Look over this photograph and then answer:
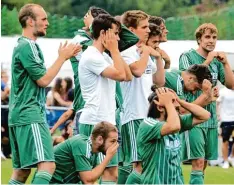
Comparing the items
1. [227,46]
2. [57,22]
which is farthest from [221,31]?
[227,46]

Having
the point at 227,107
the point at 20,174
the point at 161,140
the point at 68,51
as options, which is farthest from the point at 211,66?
the point at 227,107

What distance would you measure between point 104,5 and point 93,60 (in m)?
34.6

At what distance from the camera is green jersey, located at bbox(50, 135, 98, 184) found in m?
11.7

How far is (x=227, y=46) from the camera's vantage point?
2192 centimetres

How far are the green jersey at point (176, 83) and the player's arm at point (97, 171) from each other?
201 cm

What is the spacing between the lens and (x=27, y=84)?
11898mm

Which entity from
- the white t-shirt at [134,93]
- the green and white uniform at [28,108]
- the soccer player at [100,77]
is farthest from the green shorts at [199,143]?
the green and white uniform at [28,108]

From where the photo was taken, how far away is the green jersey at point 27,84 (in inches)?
466

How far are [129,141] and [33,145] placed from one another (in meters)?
1.63

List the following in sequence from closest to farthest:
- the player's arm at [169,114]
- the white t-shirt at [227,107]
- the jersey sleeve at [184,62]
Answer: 1. the player's arm at [169,114]
2. the jersey sleeve at [184,62]
3. the white t-shirt at [227,107]

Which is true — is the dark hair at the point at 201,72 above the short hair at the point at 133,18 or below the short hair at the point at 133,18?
below

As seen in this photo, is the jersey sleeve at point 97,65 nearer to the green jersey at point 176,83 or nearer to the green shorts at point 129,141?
the green shorts at point 129,141

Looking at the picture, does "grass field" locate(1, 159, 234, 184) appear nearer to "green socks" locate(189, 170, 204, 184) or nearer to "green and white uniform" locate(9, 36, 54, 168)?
"green socks" locate(189, 170, 204, 184)

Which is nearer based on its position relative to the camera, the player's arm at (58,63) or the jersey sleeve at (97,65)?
the player's arm at (58,63)
